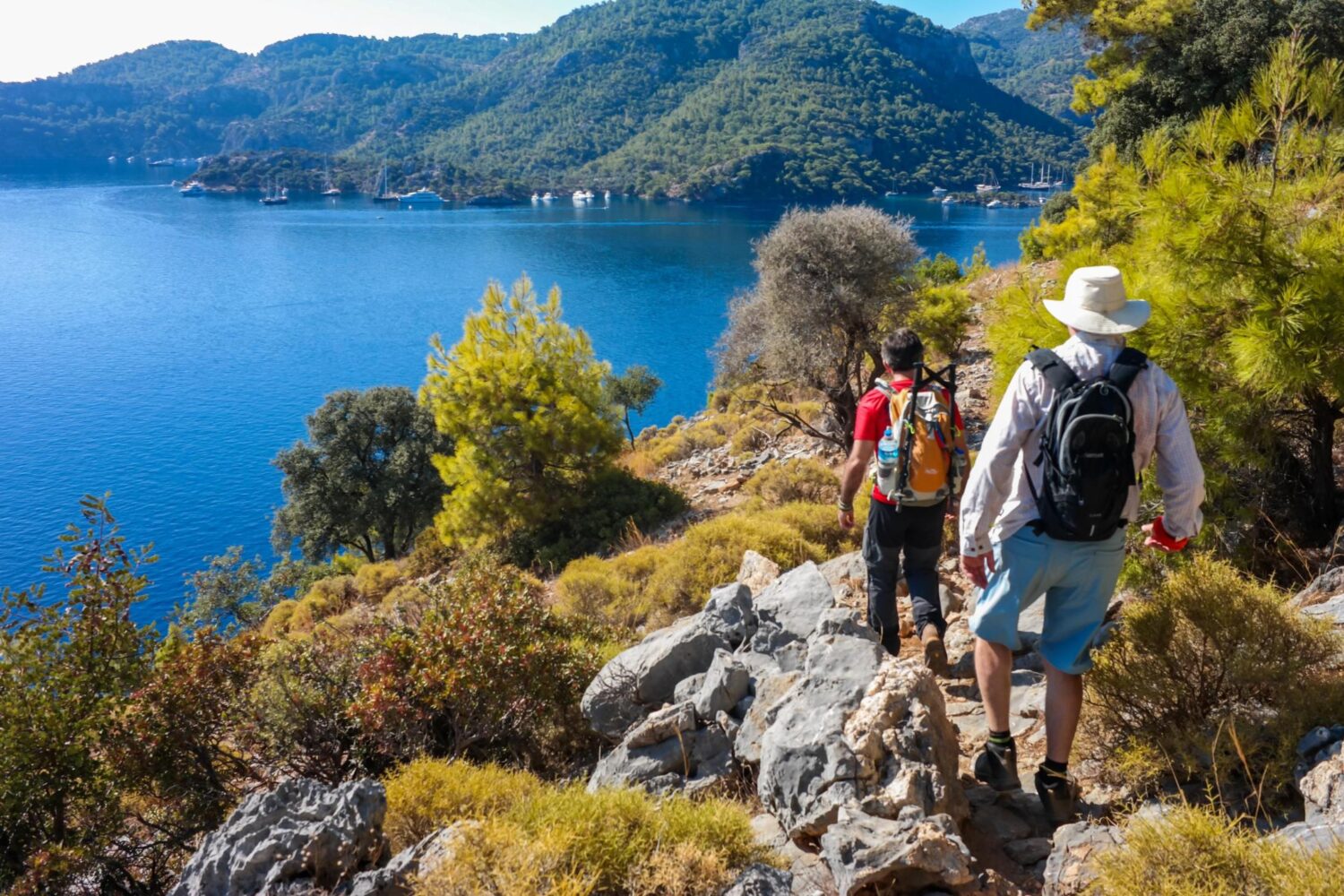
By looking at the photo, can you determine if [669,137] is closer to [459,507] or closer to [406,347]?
[406,347]

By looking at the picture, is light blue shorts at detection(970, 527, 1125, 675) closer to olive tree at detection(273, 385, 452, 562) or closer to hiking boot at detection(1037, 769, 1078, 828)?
hiking boot at detection(1037, 769, 1078, 828)

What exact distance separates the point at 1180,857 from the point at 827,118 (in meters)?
177

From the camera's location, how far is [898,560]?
4.75m

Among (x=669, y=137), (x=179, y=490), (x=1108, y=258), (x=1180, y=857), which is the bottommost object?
(x=179, y=490)

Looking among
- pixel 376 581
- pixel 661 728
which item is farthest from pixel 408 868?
pixel 376 581

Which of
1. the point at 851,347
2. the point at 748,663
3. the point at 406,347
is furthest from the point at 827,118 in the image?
the point at 748,663

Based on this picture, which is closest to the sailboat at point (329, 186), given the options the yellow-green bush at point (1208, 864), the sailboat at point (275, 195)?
the sailboat at point (275, 195)

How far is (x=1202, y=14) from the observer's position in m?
19.3

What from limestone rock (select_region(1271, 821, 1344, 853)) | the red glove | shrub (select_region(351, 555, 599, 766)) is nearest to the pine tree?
shrub (select_region(351, 555, 599, 766))

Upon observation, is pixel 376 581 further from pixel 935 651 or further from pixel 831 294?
pixel 935 651

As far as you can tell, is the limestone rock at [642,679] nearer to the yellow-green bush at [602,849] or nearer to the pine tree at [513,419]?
the yellow-green bush at [602,849]

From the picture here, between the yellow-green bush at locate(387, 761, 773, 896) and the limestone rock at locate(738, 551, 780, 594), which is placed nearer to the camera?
the yellow-green bush at locate(387, 761, 773, 896)

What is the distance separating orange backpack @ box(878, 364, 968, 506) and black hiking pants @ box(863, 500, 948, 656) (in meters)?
0.18

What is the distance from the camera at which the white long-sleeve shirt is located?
2.92 meters
